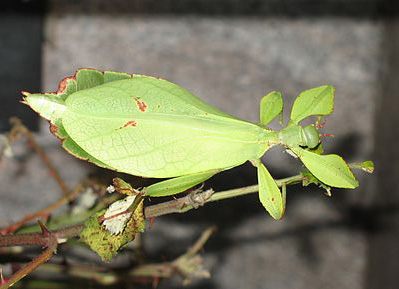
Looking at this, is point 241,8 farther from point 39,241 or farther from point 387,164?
point 39,241

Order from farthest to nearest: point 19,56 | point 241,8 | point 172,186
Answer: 1. point 241,8
2. point 19,56
3. point 172,186

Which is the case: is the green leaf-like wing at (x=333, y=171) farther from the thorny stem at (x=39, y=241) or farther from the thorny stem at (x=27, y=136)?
the thorny stem at (x=27, y=136)

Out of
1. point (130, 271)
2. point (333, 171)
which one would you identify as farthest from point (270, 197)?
point (130, 271)

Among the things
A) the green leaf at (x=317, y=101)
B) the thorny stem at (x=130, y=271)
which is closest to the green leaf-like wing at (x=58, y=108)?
the green leaf at (x=317, y=101)

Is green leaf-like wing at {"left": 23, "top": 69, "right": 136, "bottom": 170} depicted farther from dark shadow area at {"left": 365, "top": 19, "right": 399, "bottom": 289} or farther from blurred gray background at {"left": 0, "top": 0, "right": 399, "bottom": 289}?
dark shadow area at {"left": 365, "top": 19, "right": 399, "bottom": 289}

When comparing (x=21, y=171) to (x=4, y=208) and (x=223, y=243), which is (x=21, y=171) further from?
(x=223, y=243)

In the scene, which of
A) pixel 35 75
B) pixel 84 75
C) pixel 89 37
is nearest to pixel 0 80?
pixel 35 75

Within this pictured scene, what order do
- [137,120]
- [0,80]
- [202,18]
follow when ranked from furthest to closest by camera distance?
[202,18]
[0,80]
[137,120]
